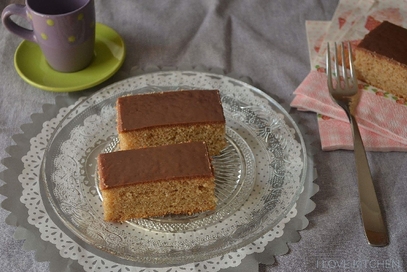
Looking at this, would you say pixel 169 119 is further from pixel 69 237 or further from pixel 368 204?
pixel 368 204

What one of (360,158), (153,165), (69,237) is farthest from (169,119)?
(360,158)

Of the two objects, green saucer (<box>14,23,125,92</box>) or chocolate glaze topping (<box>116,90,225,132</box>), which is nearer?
chocolate glaze topping (<box>116,90,225,132</box>)

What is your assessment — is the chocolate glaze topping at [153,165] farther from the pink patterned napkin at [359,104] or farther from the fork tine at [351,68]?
the fork tine at [351,68]

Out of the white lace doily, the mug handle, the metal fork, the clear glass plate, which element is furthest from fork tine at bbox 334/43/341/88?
the mug handle

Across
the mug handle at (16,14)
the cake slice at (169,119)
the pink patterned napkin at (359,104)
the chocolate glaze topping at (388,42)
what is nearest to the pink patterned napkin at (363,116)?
the pink patterned napkin at (359,104)

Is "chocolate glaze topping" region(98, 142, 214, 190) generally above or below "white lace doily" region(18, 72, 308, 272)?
above

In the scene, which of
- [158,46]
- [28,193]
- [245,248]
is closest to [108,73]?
[158,46]

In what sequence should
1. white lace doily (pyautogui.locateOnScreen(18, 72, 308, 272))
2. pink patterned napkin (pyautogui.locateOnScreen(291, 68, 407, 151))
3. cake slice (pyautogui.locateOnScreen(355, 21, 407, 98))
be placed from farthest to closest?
1. cake slice (pyautogui.locateOnScreen(355, 21, 407, 98))
2. pink patterned napkin (pyautogui.locateOnScreen(291, 68, 407, 151))
3. white lace doily (pyautogui.locateOnScreen(18, 72, 308, 272))

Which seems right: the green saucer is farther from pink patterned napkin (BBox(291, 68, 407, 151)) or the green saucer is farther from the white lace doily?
pink patterned napkin (BBox(291, 68, 407, 151))
